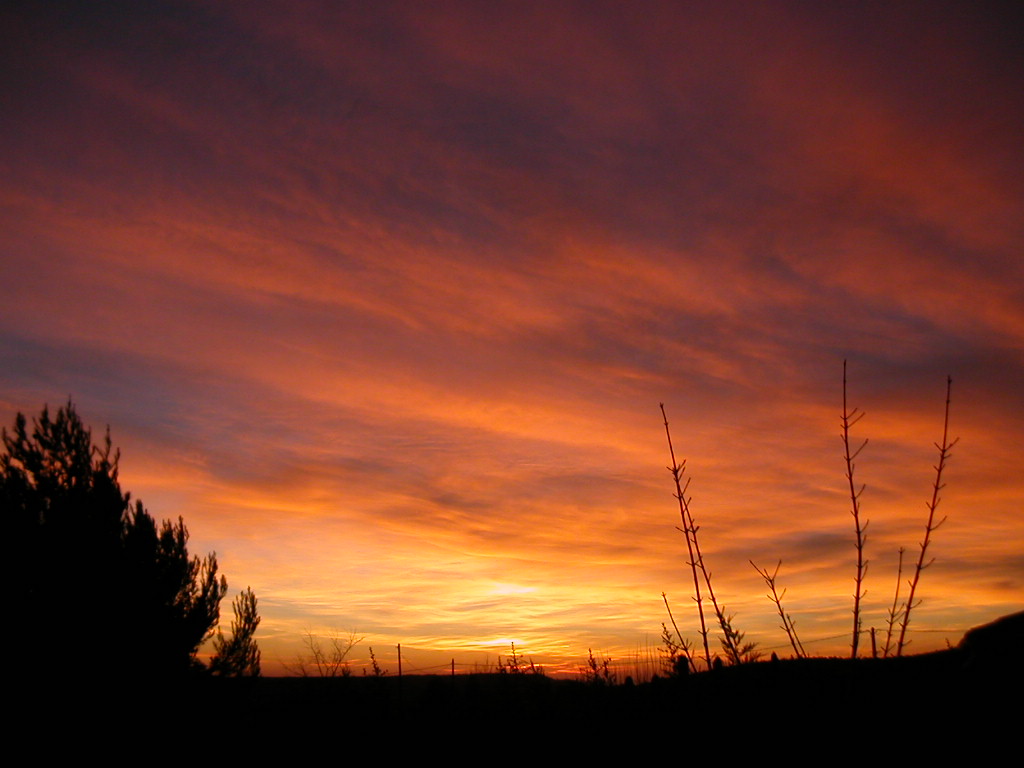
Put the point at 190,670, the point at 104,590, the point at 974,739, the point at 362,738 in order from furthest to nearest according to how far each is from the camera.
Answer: the point at 190,670, the point at 104,590, the point at 362,738, the point at 974,739

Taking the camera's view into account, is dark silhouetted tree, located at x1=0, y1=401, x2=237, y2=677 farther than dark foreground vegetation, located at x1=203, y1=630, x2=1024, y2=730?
Yes

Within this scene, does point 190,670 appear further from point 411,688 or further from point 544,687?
point 544,687

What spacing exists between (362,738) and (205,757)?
6.63 feet

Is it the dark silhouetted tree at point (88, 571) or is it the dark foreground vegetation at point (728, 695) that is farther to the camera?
the dark silhouetted tree at point (88, 571)

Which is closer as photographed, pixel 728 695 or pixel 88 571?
pixel 728 695

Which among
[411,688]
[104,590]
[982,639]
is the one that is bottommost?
[411,688]

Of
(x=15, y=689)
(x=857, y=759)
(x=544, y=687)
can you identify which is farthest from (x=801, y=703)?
(x=15, y=689)

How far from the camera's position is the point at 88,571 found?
1923cm

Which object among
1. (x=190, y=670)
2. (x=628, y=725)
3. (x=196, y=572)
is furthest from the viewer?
(x=196, y=572)

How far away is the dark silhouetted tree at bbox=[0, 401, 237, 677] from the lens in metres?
17.6

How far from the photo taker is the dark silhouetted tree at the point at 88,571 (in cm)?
1758

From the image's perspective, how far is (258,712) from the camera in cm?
1132

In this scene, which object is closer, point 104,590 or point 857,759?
point 857,759

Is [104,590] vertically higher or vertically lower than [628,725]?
higher
